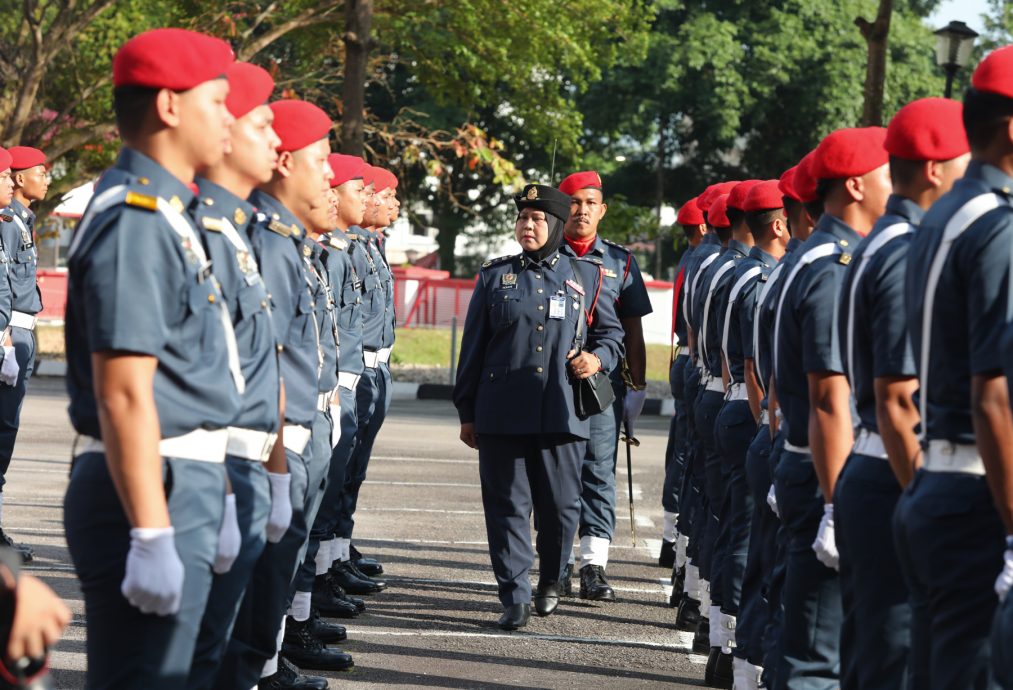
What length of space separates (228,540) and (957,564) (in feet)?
5.98

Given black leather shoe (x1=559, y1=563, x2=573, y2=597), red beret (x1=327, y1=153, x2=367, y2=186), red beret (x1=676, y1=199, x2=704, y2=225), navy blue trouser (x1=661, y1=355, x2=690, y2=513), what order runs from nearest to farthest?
1. red beret (x1=327, y1=153, x2=367, y2=186)
2. black leather shoe (x1=559, y1=563, x2=573, y2=597)
3. navy blue trouser (x1=661, y1=355, x2=690, y2=513)
4. red beret (x1=676, y1=199, x2=704, y2=225)

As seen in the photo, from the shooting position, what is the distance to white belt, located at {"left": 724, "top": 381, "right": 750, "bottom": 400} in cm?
697

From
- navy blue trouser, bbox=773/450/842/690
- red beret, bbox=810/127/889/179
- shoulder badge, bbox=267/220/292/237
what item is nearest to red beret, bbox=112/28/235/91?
shoulder badge, bbox=267/220/292/237

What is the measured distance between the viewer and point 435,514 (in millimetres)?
12211

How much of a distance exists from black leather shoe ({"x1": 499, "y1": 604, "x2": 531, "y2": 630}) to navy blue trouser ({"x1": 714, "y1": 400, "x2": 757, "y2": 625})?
1544 millimetres

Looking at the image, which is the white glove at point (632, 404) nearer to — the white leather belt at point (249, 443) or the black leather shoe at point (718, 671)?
the black leather shoe at point (718, 671)

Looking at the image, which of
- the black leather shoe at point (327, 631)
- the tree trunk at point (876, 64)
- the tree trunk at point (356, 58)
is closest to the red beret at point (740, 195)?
the black leather shoe at point (327, 631)

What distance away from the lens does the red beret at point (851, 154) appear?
5.36 m

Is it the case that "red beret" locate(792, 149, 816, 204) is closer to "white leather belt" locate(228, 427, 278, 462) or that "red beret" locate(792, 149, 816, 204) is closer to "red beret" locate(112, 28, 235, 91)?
"white leather belt" locate(228, 427, 278, 462)

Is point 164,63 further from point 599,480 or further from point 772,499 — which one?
point 599,480

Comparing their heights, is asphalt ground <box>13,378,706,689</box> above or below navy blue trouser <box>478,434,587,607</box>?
below

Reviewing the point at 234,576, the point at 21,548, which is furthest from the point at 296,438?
the point at 21,548

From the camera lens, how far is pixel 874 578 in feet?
15.1

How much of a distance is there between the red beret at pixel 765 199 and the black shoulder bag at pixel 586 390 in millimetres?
1758
